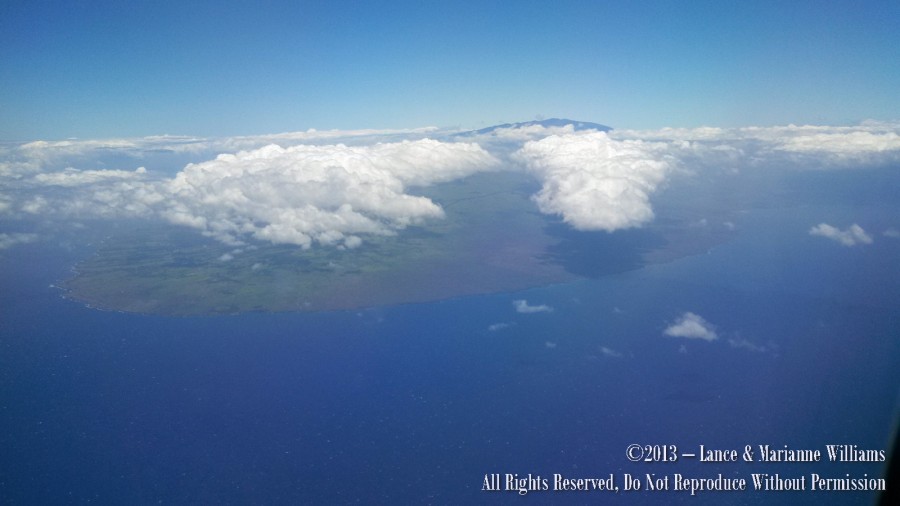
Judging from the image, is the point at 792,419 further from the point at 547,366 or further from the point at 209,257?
the point at 209,257

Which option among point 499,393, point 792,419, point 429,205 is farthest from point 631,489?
point 429,205

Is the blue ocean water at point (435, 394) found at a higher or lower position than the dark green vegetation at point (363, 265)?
lower

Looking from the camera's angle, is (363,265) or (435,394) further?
(363,265)

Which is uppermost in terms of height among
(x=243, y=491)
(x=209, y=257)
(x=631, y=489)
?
(x=209, y=257)

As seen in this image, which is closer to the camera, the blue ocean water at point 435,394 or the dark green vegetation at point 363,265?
the blue ocean water at point 435,394

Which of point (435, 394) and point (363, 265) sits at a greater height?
point (363, 265)
